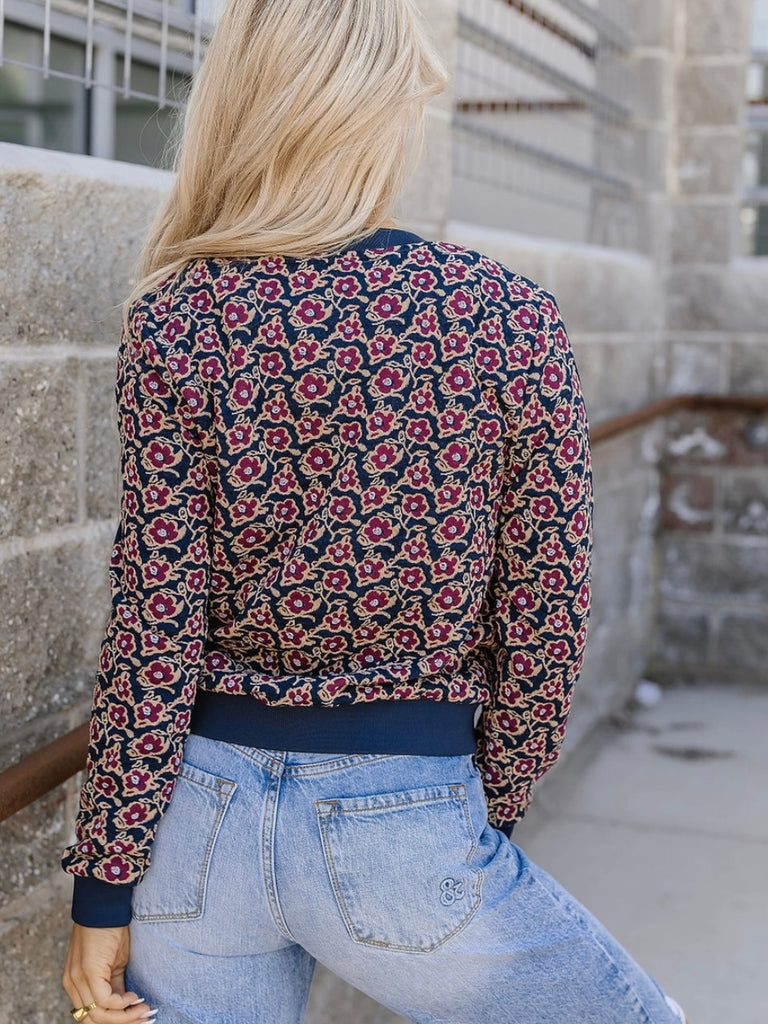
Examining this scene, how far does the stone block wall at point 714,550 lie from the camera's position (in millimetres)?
5484

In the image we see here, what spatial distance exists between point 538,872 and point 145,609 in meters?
0.50

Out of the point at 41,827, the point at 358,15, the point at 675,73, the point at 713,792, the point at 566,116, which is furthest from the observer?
the point at 675,73

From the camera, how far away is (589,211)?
499 centimetres

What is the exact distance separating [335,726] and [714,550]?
4.37 metres

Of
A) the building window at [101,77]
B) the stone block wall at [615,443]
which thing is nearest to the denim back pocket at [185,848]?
the building window at [101,77]

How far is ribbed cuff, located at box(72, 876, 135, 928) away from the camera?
1.44 meters

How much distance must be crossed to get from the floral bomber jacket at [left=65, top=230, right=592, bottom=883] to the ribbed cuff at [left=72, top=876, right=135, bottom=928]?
0.07 feet

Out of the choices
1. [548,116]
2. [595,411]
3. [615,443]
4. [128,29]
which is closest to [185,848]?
[128,29]

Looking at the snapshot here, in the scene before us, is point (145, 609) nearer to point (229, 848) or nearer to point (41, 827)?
point (229, 848)

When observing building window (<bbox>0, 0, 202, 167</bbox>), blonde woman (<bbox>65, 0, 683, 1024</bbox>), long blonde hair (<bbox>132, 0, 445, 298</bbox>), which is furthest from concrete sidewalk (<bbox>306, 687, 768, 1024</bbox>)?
long blonde hair (<bbox>132, 0, 445, 298</bbox>)

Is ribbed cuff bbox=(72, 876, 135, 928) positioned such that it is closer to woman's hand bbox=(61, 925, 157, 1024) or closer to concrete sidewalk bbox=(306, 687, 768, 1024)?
woman's hand bbox=(61, 925, 157, 1024)

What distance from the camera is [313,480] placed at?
1.37 meters

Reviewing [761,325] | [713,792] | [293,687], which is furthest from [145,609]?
[761,325]

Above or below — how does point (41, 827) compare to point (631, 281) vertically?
below
